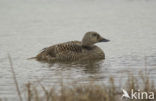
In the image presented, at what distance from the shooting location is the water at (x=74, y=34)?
31.8ft

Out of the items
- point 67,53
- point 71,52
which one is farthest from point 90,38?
point 67,53

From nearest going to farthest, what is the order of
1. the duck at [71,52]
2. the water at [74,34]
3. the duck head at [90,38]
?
the water at [74,34], the duck at [71,52], the duck head at [90,38]

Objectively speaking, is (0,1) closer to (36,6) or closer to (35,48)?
(36,6)

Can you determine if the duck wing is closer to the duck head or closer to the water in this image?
the duck head

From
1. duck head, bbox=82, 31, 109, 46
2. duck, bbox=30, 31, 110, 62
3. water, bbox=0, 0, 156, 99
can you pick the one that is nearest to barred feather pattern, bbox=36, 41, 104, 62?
duck, bbox=30, 31, 110, 62

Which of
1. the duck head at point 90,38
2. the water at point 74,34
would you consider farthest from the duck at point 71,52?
the water at point 74,34

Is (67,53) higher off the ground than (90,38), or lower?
lower

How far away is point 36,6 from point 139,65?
1074cm

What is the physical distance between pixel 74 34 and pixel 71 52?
312 centimetres

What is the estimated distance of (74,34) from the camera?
50.0 feet

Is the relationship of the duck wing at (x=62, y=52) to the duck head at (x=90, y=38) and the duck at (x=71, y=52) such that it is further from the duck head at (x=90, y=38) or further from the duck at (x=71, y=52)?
the duck head at (x=90, y=38)

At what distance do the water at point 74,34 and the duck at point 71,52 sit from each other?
36 cm

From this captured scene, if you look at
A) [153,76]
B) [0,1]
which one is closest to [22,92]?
[153,76]

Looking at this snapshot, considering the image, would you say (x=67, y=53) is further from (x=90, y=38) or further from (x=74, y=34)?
(x=74, y=34)
